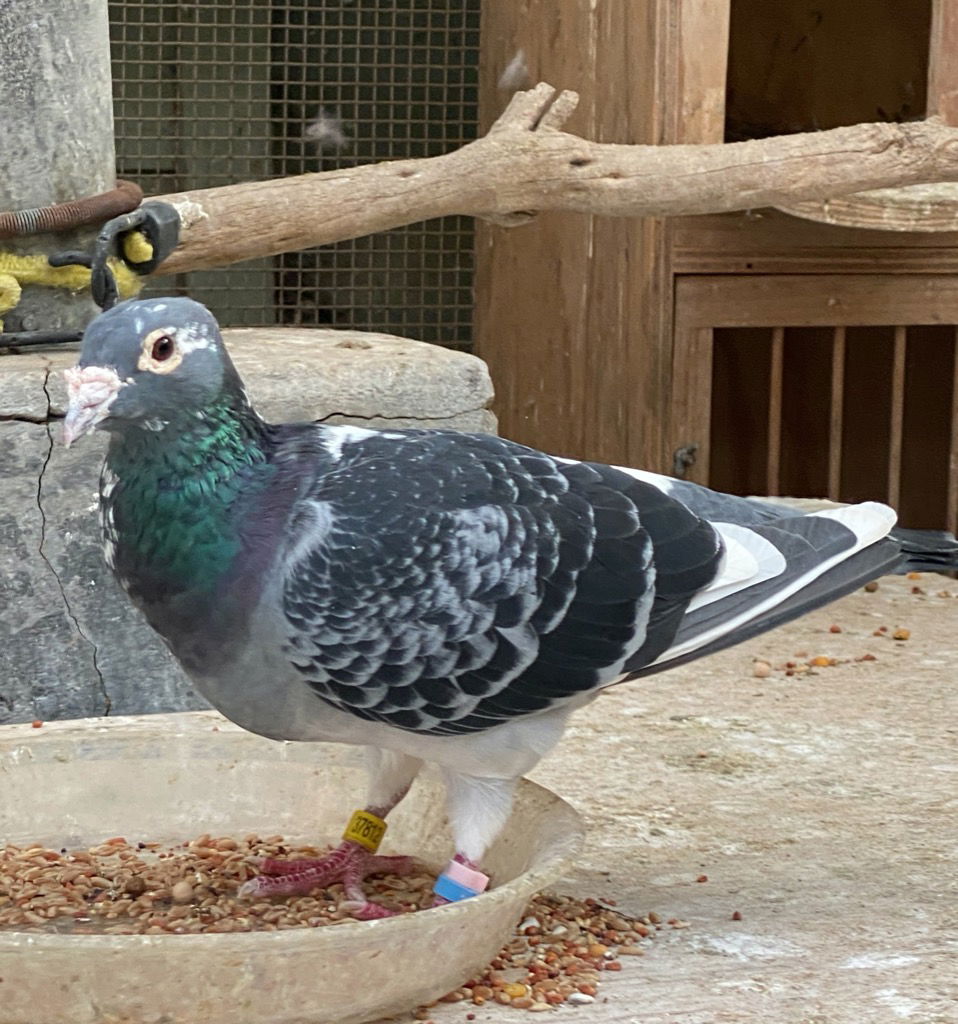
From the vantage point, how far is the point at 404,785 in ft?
7.33

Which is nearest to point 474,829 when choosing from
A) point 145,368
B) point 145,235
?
point 145,368

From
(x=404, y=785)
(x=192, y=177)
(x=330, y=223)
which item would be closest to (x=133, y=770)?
(x=404, y=785)

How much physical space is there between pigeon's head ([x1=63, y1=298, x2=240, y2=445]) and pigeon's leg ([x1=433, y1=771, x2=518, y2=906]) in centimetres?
59

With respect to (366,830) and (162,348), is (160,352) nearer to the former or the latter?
(162,348)

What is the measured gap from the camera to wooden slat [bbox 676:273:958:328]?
4328 mm

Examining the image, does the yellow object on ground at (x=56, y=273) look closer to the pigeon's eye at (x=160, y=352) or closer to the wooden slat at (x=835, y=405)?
the pigeon's eye at (x=160, y=352)

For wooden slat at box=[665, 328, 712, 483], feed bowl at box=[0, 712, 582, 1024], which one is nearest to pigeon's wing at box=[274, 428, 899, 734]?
feed bowl at box=[0, 712, 582, 1024]

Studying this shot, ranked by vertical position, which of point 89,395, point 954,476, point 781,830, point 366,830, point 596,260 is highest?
point 596,260

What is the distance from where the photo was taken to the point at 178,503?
6.12 feet

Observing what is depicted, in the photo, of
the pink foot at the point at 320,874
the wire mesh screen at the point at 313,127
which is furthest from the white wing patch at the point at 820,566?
the wire mesh screen at the point at 313,127

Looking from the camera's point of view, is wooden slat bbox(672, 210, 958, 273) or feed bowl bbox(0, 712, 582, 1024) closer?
feed bowl bbox(0, 712, 582, 1024)

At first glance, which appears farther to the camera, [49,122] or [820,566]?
[49,122]

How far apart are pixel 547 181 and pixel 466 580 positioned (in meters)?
1.98

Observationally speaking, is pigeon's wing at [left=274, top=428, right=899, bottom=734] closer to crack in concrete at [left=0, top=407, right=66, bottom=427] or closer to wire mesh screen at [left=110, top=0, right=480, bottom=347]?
crack in concrete at [left=0, top=407, right=66, bottom=427]
